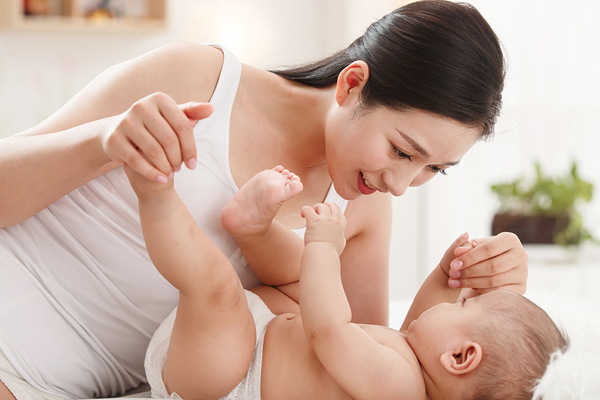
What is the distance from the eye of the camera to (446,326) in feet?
3.25

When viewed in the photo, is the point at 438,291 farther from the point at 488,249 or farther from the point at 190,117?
the point at 190,117

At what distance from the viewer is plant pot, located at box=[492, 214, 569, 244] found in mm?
3070

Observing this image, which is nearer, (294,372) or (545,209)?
(294,372)

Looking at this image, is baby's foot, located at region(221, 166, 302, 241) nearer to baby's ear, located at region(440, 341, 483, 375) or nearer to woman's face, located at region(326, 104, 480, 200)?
woman's face, located at region(326, 104, 480, 200)

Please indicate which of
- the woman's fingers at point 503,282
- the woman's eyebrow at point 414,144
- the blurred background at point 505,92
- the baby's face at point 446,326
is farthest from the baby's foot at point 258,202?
→ the blurred background at point 505,92

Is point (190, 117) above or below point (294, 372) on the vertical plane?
above

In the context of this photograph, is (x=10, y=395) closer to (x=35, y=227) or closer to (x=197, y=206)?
(x=35, y=227)

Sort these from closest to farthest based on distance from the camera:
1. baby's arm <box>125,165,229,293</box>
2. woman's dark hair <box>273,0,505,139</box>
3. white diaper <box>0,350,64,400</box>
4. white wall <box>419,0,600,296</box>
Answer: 1. baby's arm <box>125,165,229,293</box>
2. white diaper <box>0,350,64,400</box>
3. woman's dark hair <box>273,0,505,139</box>
4. white wall <box>419,0,600,296</box>

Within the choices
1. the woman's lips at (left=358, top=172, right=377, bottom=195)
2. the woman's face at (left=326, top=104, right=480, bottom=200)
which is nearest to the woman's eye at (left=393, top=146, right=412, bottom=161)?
the woman's face at (left=326, top=104, right=480, bottom=200)

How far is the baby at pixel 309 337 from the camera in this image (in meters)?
0.87

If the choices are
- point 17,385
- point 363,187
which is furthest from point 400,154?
point 17,385

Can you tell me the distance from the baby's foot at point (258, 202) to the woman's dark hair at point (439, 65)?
275mm

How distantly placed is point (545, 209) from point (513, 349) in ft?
8.06

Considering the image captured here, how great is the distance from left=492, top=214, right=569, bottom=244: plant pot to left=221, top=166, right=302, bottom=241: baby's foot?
2353 mm
